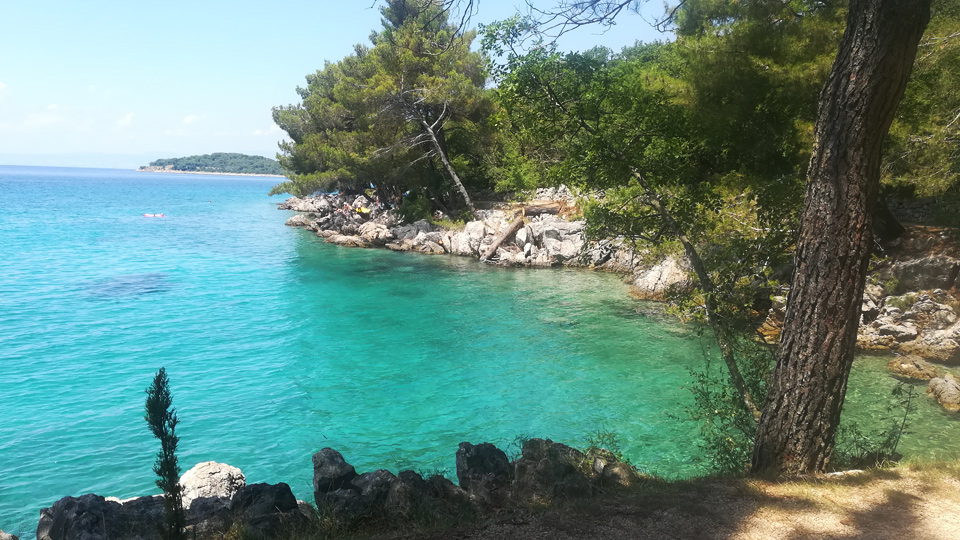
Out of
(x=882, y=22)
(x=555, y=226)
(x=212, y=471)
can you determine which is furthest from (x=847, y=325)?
(x=555, y=226)

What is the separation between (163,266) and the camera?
28875mm

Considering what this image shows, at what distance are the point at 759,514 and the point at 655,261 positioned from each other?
10091 millimetres

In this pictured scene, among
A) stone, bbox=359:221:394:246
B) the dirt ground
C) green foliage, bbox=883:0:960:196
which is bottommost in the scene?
the dirt ground

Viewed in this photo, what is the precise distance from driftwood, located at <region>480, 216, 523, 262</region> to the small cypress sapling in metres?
25.2

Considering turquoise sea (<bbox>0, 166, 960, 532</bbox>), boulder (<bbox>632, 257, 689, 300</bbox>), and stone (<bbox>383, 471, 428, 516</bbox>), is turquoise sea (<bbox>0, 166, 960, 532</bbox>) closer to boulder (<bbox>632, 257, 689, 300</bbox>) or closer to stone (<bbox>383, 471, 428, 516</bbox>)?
boulder (<bbox>632, 257, 689, 300</bbox>)

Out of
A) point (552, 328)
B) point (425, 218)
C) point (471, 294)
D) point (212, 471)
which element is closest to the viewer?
point (212, 471)

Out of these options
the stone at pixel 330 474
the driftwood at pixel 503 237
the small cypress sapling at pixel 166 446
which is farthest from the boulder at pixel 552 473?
the driftwood at pixel 503 237

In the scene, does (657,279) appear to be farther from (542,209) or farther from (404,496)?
(404,496)

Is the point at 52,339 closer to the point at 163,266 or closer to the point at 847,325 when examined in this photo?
the point at 163,266

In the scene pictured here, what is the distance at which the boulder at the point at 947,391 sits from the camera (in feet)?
36.1

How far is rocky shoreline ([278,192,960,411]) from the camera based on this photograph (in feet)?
44.9

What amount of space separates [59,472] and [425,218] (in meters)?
28.2

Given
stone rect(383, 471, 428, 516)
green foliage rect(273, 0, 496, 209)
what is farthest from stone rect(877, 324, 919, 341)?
green foliage rect(273, 0, 496, 209)

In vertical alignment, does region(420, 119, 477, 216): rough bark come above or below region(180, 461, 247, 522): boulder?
above
